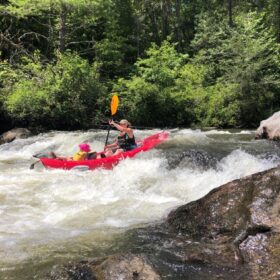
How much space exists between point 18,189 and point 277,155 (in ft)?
17.8

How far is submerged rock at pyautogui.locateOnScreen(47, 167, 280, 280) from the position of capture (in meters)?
3.26

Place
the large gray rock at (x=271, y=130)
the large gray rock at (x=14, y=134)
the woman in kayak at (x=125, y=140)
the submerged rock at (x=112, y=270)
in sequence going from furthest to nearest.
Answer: the large gray rock at (x=14, y=134) < the large gray rock at (x=271, y=130) < the woman in kayak at (x=125, y=140) < the submerged rock at (x=112, y=270)

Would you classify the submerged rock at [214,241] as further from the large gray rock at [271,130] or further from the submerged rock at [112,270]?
the large gray rock at [271,130]

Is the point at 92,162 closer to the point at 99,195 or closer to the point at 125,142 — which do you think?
the point at 125,142

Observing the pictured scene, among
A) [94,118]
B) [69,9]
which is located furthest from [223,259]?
[69,9]

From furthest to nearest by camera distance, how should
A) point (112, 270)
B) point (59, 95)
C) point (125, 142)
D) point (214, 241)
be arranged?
1. point (59, 95)
2. point (125, 142)
3. point (214, 241)
4. point (112, 270)

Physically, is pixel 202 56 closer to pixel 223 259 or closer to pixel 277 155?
pixel 277 155

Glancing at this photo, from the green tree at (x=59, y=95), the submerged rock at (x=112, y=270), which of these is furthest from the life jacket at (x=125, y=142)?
the green tree at (x=59, y=95)

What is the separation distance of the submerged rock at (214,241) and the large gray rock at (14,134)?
10559 mm

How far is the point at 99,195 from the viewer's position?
6719 millimetres

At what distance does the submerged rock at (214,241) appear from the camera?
3.26 m

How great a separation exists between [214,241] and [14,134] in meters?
11.7

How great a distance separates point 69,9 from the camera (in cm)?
1625

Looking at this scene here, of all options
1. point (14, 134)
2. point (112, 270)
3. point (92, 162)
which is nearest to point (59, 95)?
point (14, 134)
